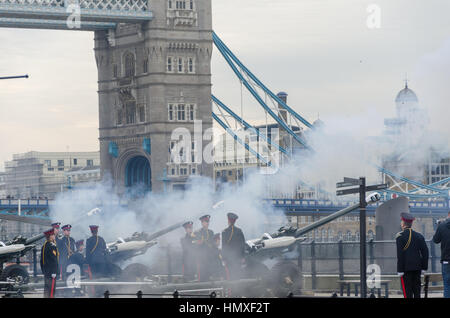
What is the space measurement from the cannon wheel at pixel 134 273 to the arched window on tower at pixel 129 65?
6508 centimetres


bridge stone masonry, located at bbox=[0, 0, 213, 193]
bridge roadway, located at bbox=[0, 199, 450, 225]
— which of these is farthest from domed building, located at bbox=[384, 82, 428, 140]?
bridge stone masonry, located at bbox=[0, 0, 213, 193]

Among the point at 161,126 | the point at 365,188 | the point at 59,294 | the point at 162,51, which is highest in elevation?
the point at 162,51

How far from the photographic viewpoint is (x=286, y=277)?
81.0 feet

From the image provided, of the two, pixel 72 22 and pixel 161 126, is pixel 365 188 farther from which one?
pixel 161 126

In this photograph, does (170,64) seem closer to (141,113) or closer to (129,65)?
(129,65)

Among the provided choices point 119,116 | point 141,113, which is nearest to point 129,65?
point 141,113

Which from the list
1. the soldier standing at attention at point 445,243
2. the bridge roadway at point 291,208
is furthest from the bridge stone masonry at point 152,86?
the soldier standing at attention at point 445,243

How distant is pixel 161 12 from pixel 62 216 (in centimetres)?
2997

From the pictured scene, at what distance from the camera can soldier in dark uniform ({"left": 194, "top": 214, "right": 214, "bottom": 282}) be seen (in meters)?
25.5

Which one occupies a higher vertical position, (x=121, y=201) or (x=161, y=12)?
(x=161, y=12)

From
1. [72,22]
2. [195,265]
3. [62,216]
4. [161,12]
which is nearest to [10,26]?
[72,22]

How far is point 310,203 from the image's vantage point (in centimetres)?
9512

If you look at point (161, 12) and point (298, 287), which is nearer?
point (298, 287)

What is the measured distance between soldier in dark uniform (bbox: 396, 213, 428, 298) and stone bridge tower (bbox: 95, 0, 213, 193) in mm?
67346
